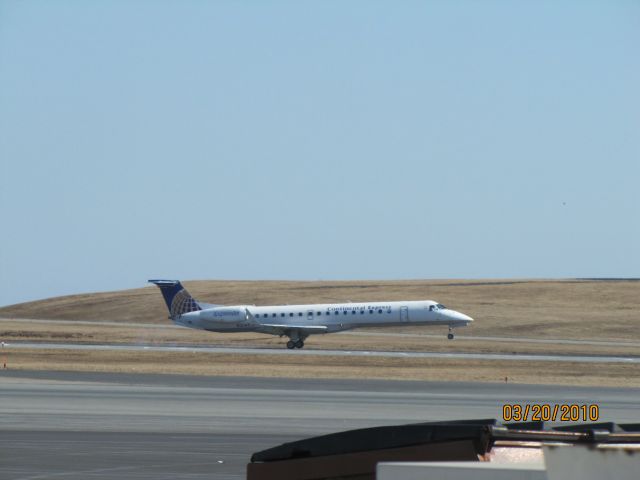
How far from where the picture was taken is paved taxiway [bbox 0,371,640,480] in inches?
865

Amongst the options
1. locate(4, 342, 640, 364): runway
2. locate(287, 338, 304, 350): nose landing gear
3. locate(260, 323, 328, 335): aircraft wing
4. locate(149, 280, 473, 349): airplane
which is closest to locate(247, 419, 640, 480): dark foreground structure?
locate(4, 342, 640, 364): runway

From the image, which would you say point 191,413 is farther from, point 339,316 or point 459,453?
point 339,316

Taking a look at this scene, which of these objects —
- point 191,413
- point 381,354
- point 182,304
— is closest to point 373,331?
point 182,304

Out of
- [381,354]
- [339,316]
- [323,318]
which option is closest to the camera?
[381,354]

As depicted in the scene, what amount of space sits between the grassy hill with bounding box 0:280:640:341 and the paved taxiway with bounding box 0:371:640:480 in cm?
5515

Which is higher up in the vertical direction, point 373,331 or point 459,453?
point 459,453

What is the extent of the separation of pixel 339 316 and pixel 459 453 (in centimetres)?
7012

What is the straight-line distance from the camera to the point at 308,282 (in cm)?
16900

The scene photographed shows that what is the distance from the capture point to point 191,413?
1289 inches

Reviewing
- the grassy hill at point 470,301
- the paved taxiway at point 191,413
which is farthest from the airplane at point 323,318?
the paved taxiway at point 191,413

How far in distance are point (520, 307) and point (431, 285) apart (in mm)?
29744

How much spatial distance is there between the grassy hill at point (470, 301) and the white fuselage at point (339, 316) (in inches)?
924

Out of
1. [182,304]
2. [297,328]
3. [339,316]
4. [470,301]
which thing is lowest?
[297,328]
